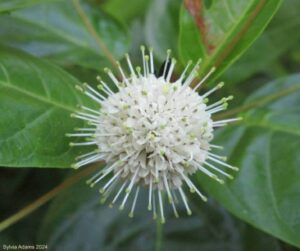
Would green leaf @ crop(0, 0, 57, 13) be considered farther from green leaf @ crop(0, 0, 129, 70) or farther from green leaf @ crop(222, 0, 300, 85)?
green leaf @ crop(222, 0, 300, 85)

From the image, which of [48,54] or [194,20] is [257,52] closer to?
[194,20]

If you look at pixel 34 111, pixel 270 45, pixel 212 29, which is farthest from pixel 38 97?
pixel 270 45

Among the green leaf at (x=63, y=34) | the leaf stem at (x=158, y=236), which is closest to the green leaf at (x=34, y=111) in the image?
the green leaf at (x=63, y=34)

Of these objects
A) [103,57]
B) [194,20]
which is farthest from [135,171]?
[103,57]

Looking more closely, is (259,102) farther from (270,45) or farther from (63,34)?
(63,34)

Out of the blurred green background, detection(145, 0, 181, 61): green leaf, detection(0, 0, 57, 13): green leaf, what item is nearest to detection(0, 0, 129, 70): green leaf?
the blurred green background
